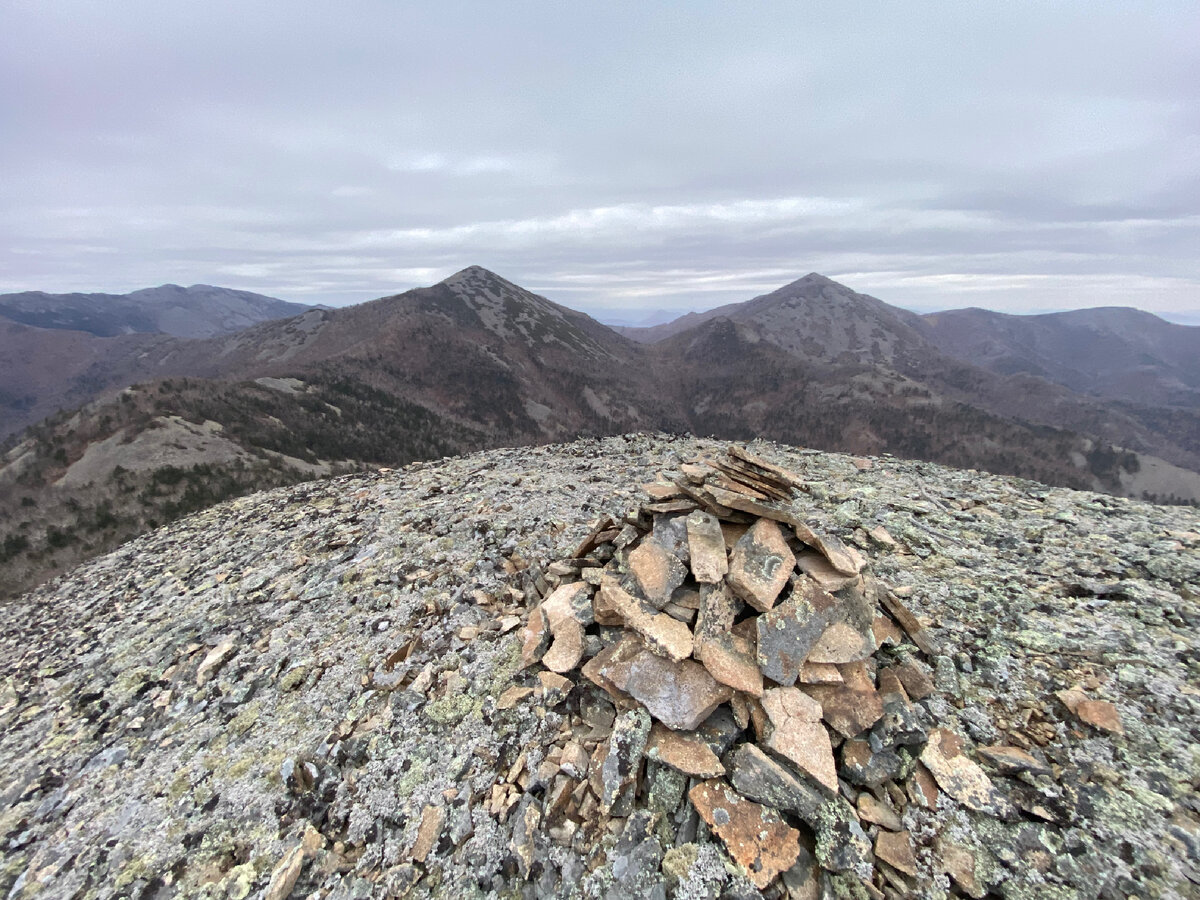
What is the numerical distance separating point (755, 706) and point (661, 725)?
1.11 meters

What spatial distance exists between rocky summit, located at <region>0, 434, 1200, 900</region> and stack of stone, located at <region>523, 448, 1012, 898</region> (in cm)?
3

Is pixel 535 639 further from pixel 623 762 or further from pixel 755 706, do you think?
pixel 755 706

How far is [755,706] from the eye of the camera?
5574 millimetres

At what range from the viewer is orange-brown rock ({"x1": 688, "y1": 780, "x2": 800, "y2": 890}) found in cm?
456

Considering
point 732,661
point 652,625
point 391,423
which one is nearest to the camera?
point 732,661

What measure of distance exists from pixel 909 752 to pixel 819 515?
6253mm

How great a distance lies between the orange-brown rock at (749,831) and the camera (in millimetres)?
4562

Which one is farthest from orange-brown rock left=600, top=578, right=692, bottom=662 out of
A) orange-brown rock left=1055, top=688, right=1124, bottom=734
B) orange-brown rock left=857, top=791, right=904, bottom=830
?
orange-brown rock left=1055, top=688, right=1124, bottom=734

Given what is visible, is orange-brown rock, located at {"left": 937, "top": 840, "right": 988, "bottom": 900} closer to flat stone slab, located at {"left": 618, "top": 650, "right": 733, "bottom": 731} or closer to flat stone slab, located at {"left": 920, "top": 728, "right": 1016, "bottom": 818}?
flat stone slab, located at {"left": 920, "top": 728, "right": 1016, "bottom": 818}

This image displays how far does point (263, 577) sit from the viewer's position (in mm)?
11078

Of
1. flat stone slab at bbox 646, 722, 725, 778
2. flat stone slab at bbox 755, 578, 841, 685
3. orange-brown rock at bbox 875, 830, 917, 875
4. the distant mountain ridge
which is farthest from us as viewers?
the distant mountain ridge

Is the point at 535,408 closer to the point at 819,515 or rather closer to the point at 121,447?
the point at 121,447

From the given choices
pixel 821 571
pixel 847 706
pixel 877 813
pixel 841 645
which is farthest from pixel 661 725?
pixel 821 571

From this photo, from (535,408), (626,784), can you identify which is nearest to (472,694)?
(626,784)
